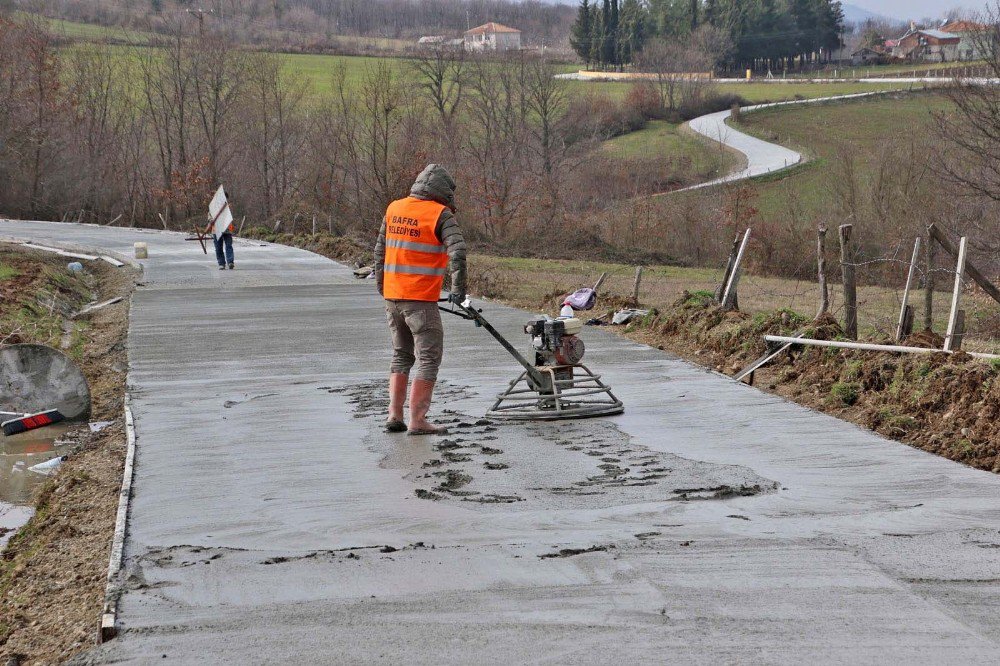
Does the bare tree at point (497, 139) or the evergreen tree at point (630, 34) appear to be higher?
the evergreen tree at point (630, 34)

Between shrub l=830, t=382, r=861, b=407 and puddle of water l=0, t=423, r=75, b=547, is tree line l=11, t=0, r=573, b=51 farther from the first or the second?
shrub l=830, t=382, r=861, b=407

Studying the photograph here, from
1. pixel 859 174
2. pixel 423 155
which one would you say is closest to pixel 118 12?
pixel 423 155

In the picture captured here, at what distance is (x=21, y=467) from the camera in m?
9.66

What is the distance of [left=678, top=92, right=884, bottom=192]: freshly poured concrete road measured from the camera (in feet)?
177

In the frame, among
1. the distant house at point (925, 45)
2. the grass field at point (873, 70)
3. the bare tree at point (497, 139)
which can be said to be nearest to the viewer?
the bare tree at point (497, 139)

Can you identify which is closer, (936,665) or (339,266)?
(936,665)

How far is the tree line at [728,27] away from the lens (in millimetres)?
110438

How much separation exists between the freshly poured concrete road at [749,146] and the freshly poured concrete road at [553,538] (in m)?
42.6

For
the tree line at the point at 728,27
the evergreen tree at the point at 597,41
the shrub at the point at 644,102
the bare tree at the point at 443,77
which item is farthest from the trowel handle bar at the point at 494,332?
the evergreen tree at the point at 597,41

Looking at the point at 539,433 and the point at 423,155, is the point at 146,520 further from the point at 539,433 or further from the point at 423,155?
the point at 423,155

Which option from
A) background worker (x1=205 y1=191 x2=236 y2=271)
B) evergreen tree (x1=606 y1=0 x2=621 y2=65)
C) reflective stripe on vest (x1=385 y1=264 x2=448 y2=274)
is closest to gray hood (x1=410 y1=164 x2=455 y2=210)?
reflective stripe on vest (x1=385 y1=264 x2=448 y2=274)

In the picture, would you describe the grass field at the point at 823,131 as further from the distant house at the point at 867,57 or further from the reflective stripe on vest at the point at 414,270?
the distant house at the point at 867,57

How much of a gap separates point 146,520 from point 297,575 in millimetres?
1398

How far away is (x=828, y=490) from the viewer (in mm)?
6562
